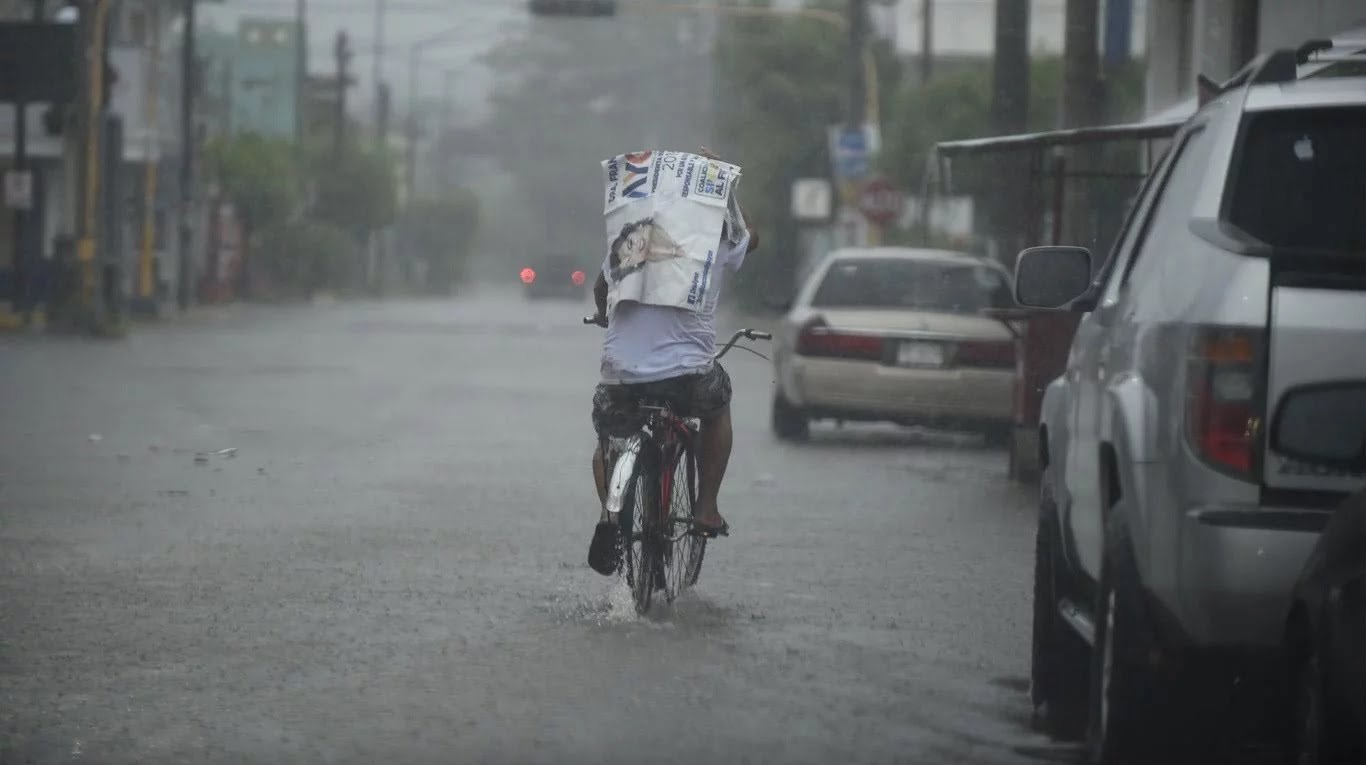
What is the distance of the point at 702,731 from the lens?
707cm

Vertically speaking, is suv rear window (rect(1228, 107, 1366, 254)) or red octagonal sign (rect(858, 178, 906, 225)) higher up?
suv rear window (rect(1228, 107, 1366, 254))

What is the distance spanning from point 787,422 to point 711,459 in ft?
31.6

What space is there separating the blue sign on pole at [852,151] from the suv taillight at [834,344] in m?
22.1

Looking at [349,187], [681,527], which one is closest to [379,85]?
[349,187]

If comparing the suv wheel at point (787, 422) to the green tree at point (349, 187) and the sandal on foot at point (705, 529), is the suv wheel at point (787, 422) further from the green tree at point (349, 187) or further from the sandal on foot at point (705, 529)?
the green tree at point (349, 187)

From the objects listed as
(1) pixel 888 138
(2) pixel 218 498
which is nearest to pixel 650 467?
(2) pixel 218 498

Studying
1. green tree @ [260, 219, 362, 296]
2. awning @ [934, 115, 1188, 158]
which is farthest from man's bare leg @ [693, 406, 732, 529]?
green tree @ [260, 219, 362, 296]

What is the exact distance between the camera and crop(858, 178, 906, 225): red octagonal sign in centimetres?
3803

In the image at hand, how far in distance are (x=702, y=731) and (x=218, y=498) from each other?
7250mm

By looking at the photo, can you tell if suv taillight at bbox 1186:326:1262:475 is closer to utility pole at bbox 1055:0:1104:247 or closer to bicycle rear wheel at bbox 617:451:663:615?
bicycle rear wheel at bbox 617:451:663:615

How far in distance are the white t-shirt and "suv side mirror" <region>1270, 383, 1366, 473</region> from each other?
13.9 ft

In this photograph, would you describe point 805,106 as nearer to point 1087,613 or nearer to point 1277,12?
point 1277,12

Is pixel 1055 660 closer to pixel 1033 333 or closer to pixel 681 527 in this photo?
pixel 681 527

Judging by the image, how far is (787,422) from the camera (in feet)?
63.5
